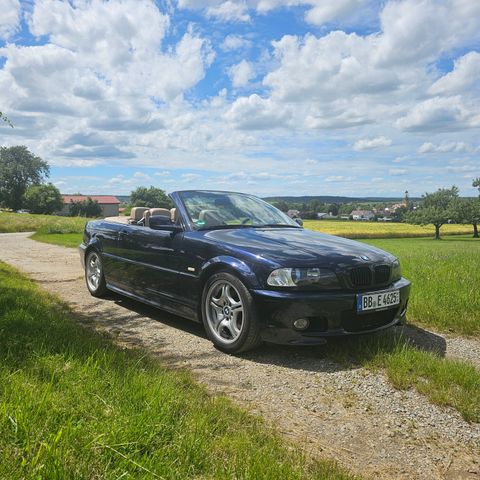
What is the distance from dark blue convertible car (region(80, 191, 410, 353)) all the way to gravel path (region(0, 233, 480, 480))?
0.90ft

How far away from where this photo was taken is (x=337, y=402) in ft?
10.9

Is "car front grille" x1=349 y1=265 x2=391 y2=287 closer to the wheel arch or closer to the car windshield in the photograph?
the wheel arch

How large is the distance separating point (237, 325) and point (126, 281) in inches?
85.4

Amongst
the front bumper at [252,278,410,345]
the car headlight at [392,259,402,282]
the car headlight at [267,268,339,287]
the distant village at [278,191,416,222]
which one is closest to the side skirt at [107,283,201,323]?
the front bumper at [252,278,410,345]

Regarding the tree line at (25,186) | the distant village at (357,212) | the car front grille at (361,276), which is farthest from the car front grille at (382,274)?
the tree line at (25,186)

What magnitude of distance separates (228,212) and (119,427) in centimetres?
338

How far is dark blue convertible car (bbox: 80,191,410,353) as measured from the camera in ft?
12.9

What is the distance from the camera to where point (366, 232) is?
56625 millimetres

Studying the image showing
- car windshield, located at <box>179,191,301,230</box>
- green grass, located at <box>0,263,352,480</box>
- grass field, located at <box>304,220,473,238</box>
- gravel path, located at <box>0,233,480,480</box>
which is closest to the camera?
green grass, located at <box>0,263,352,480</box>

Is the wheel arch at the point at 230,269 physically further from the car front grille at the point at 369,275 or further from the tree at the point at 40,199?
the tree at the point at 40,199

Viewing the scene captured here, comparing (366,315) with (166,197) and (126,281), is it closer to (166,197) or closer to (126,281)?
(166,197)

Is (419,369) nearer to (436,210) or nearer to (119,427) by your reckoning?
(119,427)

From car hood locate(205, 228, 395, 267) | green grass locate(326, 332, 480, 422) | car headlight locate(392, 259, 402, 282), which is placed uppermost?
car hood locate(205, 228, 395, 267)

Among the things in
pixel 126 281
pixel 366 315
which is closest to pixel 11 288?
pixel 126 281
